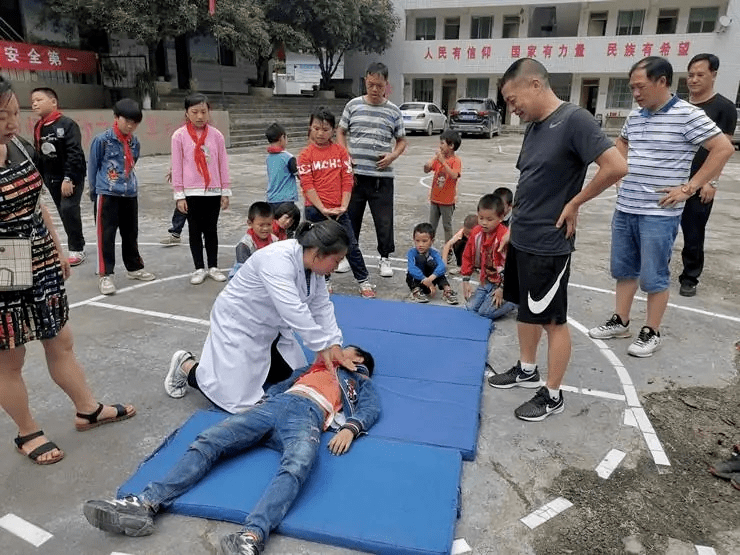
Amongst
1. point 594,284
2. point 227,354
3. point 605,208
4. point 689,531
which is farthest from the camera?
point 605,208

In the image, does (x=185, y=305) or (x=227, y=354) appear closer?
(x=227, y=354)

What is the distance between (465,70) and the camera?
2844 cm

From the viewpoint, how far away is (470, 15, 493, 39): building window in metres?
28.9

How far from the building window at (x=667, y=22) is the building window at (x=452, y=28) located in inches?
366

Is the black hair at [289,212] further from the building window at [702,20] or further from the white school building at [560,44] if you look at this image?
the building window at [702,20]

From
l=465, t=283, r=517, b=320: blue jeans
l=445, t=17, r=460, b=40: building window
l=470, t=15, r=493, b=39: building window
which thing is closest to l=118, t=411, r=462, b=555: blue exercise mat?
l=465, t=283, r=517, b=320: blue jeans

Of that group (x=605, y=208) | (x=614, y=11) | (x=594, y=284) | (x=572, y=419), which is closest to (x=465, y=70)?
(x=614, y=11)

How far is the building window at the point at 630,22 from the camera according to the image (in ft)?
87.3

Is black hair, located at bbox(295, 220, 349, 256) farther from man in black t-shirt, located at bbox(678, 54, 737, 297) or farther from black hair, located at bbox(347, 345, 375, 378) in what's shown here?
man in black t-shirt, located at bbox(678, 54, 737, 297)

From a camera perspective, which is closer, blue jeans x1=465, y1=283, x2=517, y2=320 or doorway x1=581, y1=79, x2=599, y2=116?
blue jeans x1=465, y1=283, x2=517, y2=320

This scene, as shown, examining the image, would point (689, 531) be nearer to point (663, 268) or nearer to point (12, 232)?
point (663, 268)

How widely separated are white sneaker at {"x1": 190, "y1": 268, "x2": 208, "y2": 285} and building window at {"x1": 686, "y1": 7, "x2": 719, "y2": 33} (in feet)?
92.7

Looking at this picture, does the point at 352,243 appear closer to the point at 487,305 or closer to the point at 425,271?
the point at 425,271

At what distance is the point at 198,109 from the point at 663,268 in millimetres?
3767
